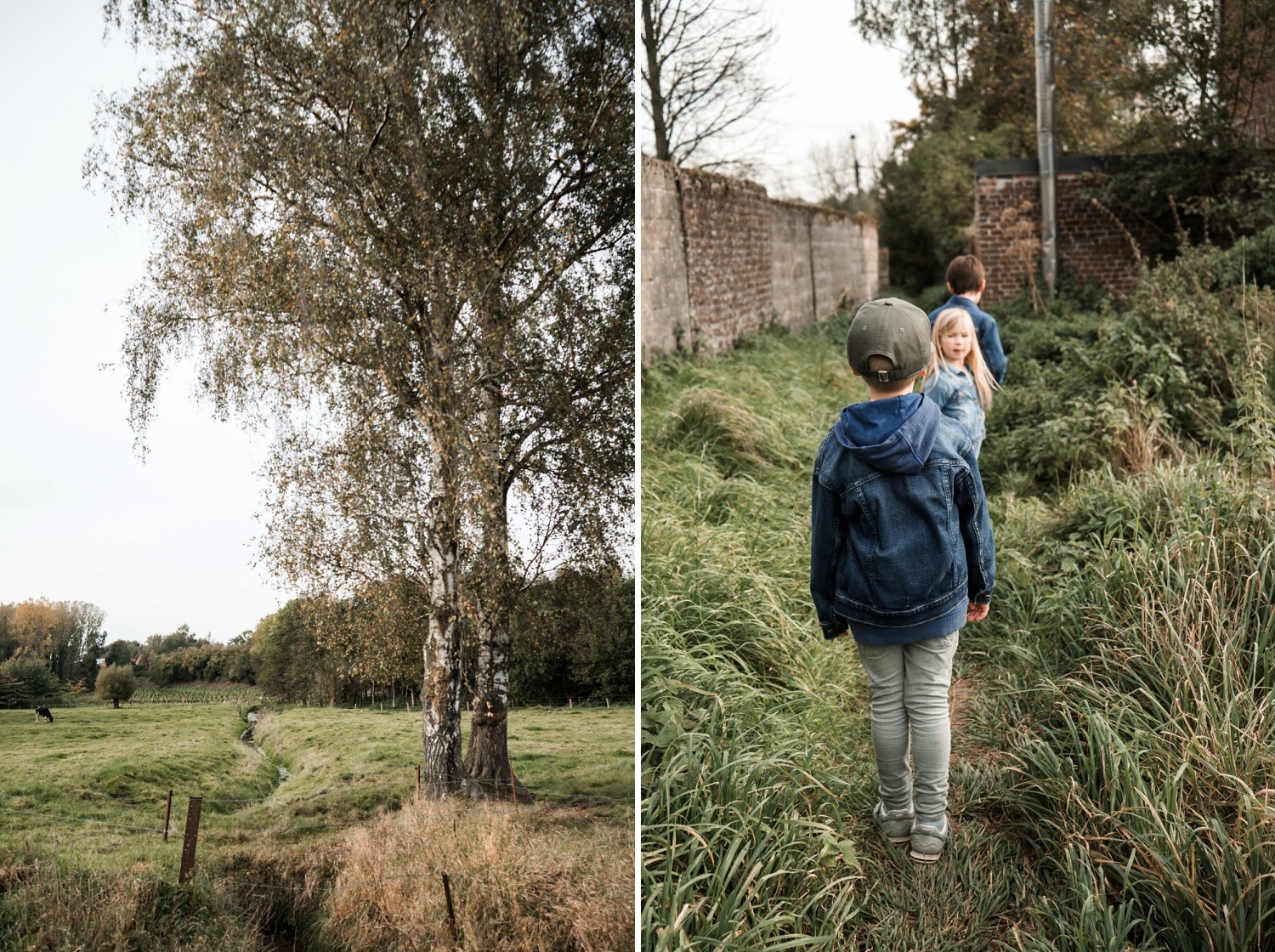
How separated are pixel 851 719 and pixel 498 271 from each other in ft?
6.24

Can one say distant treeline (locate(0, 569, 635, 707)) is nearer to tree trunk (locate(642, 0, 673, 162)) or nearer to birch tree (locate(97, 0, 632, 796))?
birch tree (locate(97, 0, 632, 796))

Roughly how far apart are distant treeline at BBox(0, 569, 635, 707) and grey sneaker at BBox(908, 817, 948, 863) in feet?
2.98

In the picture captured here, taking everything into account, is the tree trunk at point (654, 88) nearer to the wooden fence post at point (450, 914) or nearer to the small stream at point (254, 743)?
the small stream at point (254, 743)

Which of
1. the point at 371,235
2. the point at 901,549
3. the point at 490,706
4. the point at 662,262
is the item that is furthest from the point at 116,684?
the point at 662,262

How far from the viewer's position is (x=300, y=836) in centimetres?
198

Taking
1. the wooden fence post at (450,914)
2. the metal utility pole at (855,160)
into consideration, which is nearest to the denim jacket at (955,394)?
the wooden fence post at (450,914)

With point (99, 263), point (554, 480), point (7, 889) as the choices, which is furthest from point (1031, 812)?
point (99, 263)

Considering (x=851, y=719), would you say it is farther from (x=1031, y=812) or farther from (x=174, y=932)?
(x=174, y=932)

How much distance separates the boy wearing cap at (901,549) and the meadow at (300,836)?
0.72 m

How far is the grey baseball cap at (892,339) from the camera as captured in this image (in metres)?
2.17

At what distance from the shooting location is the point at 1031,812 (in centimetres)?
251

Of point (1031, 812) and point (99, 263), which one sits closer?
point (99, 263)

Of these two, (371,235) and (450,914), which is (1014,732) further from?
(371,235)

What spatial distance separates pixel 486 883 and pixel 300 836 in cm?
43
